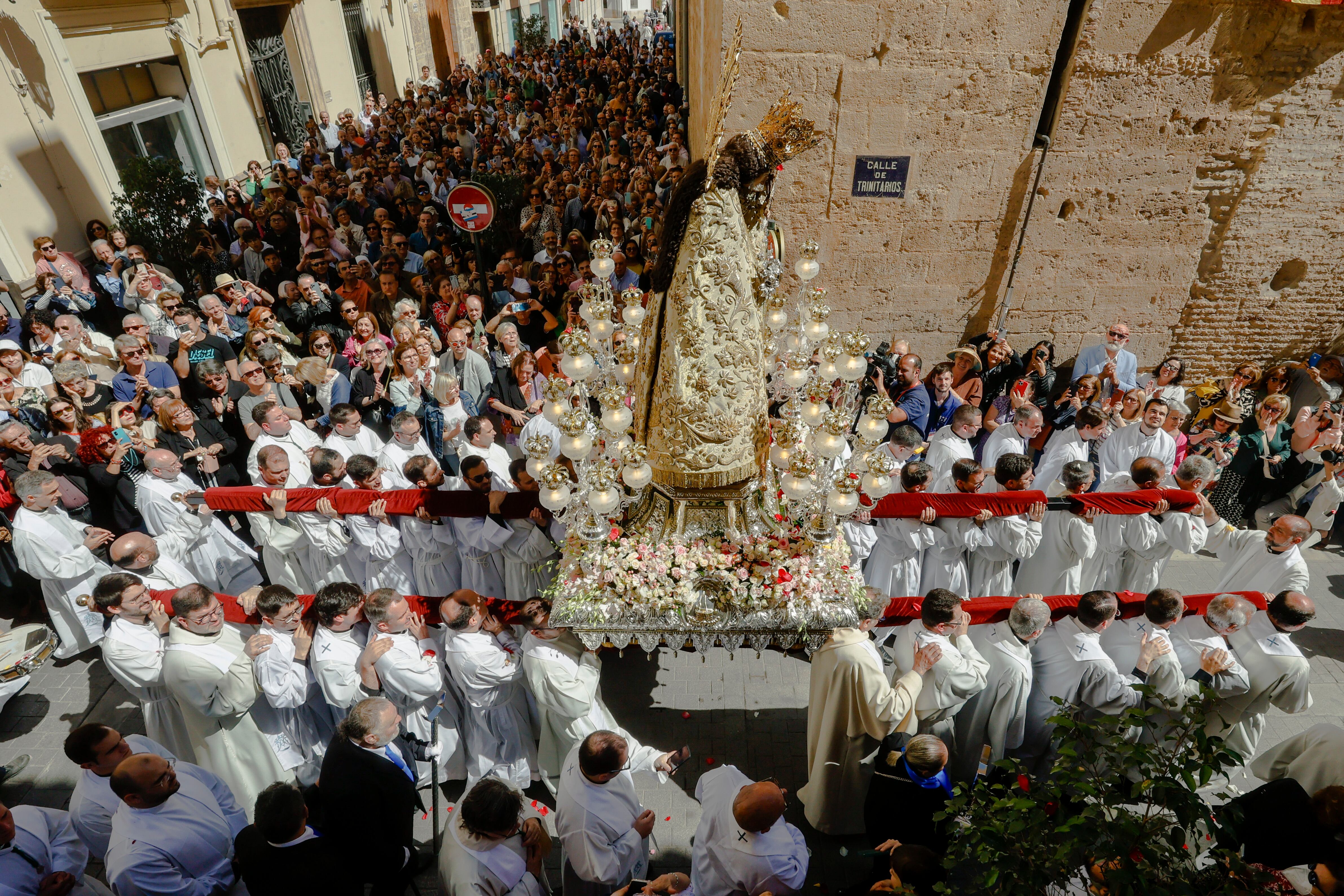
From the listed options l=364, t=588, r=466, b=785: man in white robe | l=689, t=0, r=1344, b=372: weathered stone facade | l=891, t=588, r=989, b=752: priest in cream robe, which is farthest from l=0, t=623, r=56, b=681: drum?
l=689, t=0, r=1344, b=372: weathered stone facade

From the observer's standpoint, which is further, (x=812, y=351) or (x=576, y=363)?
(x=812, y=351)

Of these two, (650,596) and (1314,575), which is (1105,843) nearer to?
(650,596)

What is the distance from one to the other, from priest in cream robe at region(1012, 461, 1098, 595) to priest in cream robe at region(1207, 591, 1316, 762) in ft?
3.56

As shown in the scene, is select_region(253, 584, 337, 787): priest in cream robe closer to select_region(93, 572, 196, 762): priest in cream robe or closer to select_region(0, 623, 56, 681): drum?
select_region(93, 572, 196, 762): priest in cream robe

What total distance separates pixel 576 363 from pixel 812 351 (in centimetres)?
229

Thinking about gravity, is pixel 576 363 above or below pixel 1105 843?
above

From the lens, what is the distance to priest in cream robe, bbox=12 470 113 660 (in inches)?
202

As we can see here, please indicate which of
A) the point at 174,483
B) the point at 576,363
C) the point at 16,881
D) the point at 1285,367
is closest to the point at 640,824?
the point at 576,363

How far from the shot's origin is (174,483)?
5.54m

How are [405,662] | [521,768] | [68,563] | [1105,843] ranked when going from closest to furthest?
[1105,843]
[405,662]
[521,768]
[68,563]

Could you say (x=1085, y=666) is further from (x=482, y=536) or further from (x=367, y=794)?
(x=367, y=794)

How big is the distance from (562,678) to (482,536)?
1.36 m

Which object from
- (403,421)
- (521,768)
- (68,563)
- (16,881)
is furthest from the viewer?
(403,421)

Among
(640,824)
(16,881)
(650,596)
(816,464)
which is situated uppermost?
(816,464)
